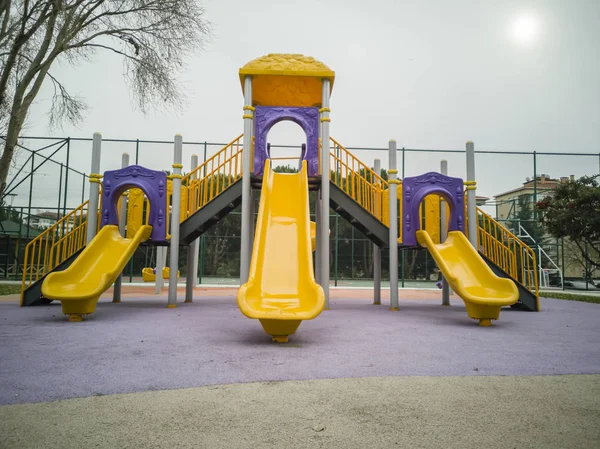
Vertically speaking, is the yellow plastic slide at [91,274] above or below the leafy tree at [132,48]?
below

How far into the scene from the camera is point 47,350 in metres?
3.88

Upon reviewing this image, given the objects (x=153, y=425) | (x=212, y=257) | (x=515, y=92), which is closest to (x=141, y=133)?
(x=212, y=257)

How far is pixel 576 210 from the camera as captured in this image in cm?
1152

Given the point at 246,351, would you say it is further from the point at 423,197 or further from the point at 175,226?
the point at 423,197

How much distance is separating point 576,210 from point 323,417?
12267mm

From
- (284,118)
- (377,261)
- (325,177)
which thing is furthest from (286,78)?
(377,261)

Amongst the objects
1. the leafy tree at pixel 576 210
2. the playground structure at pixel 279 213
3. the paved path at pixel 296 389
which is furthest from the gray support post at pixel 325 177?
the leafy tree at pixel 576 210

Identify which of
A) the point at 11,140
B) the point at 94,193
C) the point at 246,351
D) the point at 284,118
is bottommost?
the point at 246,351

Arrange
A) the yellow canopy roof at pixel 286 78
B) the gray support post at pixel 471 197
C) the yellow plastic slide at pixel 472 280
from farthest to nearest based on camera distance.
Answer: the gray support post at pixel 471 197 → the yellow canopy roof at pixel 286 78 → the yellow plastic slide at pixel 472 280

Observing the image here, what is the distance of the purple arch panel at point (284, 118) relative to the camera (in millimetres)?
8172

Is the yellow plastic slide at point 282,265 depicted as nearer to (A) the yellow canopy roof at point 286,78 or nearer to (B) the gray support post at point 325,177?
(B) the gray support post at point 325,177

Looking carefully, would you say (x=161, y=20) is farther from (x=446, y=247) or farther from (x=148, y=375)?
(x=148, y=375)

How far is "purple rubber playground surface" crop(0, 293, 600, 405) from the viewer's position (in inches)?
117

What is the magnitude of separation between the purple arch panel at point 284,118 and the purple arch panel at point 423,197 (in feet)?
6.59
